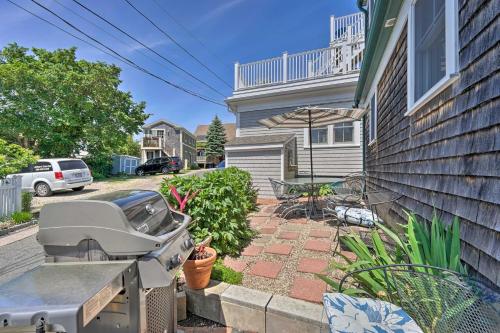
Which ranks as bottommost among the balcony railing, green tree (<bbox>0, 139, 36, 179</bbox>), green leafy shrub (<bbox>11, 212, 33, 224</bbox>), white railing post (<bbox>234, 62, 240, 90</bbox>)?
green leafy shrub (<bbox>11, 212, 33, 224</bbox>)

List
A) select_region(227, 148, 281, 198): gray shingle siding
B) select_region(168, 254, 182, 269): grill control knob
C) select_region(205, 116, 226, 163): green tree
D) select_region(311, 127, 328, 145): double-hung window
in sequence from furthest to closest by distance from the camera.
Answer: select_region(205, 116, 226, 163): green tree, select_region(311, 127, 328, 145): double-hung window, select_region(227, 148, 281, 198): gray shingle siding, select_region(168, 254, 182, 269): grill control knob

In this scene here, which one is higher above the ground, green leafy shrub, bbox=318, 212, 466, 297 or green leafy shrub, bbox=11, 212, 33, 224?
green leafy shrub, bbox=318, 212, 466, 297

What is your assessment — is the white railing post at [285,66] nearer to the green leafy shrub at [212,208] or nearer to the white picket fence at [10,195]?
the green leafy shrub at [212,208]

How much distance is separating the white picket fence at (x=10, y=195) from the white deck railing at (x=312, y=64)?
7.70 metres

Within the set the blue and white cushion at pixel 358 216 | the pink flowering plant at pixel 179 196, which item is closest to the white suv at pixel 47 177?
the pink flowering plant at pixel 179 196

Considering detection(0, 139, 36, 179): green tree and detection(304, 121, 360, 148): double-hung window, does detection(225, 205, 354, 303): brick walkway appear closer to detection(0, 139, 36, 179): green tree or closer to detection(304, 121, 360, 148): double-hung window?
detection(304, 121, 360, 148): double-hung window

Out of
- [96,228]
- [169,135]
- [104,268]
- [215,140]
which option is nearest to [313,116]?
[96,228]

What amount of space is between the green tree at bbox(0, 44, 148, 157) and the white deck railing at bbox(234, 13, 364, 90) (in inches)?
471

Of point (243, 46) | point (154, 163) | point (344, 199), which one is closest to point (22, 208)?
point (344, 199)

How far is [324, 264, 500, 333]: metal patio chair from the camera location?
Answer: 1.17 m

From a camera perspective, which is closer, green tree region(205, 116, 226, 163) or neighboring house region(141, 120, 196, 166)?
neighboring house region(141, 120, 196, 166)

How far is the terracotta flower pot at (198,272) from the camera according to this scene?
84.3 inches

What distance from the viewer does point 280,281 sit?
101 inches

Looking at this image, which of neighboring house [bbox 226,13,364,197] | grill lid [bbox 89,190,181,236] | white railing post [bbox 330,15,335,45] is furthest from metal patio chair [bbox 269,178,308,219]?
white railing post [bbox 330,15,335,45]
